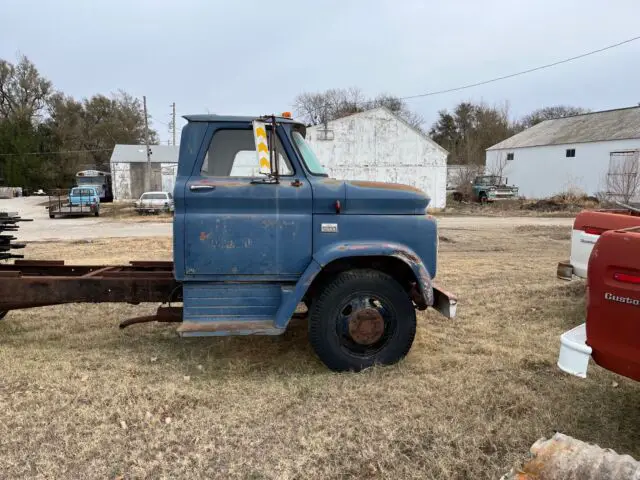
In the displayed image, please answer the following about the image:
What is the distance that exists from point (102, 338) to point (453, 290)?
484 cm

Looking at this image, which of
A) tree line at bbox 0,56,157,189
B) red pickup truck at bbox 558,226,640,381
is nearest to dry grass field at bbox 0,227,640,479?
red pickup truck at bbox 558,226,640,381

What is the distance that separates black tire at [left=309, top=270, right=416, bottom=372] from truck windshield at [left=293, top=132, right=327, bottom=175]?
0.96 metres

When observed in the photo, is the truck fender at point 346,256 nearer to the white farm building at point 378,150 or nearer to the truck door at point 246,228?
the truck door at point 246,228

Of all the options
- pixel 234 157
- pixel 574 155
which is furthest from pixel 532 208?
pixel 234 157

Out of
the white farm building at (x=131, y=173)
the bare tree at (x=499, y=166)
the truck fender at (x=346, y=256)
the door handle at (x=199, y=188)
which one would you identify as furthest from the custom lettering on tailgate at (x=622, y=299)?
the white farm building at (x=131, y=173)

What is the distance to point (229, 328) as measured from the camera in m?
4.07

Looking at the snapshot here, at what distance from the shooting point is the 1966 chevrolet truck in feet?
13.4

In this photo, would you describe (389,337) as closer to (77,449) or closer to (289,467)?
(289,467)

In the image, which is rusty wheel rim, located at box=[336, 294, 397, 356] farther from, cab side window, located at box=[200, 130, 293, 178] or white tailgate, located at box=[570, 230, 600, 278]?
white tailgate, located at box=[570, 230, 600, 278]

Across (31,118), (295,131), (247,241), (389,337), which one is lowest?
(389,337)

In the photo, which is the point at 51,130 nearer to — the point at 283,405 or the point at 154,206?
the point at 154,206

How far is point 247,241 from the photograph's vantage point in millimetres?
4125

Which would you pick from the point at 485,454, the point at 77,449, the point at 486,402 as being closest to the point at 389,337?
the point at 486,402

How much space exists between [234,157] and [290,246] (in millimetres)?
981
